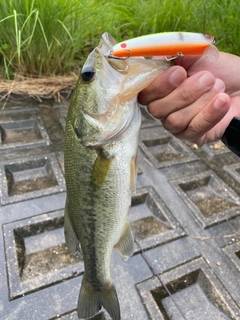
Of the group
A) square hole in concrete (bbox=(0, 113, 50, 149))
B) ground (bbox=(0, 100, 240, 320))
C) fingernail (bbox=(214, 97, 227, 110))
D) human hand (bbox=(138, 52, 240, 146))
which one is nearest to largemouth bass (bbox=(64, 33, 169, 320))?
human hand (bbox=(138, 52, 240, 146))

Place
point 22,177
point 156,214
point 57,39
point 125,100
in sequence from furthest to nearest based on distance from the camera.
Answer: point 57,39
point 22,177
point 156,214
point 125,100

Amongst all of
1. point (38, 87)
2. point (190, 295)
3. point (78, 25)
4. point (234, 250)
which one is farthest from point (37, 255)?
point (78, 25)

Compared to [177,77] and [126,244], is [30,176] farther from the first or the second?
[177,77]

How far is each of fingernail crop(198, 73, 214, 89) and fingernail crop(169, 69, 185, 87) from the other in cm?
7

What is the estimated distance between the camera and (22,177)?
99.4 inches

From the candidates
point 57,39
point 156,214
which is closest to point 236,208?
point 156,214

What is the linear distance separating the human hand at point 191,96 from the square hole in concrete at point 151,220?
0.88m

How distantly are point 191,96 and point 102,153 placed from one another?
463mm

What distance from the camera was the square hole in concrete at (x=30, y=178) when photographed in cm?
232

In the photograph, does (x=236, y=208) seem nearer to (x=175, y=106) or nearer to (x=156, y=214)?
(x=156, y=214)

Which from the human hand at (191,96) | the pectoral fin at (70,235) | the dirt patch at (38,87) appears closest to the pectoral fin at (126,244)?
the pectoral fin at (70,235)

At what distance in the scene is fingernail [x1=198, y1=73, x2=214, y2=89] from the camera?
4.07 feet

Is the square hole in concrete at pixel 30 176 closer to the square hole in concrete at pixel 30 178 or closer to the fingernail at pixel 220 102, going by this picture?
the square hole in concrete at pixel 30 178

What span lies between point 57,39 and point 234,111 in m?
2.46
